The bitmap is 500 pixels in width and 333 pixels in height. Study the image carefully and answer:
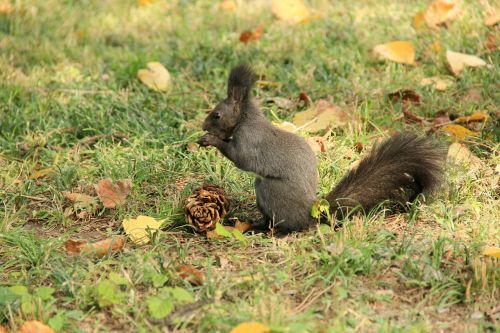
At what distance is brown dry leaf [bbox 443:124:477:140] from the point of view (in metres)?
3.86

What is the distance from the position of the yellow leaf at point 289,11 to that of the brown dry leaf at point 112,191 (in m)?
2.75

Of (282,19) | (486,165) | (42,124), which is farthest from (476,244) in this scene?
(282,19)

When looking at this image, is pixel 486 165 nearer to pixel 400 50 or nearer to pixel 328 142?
pixel 328 142

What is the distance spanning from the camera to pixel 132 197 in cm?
348

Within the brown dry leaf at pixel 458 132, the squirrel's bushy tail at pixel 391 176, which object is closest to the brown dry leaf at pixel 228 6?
the brown dry leaf at pixel 458 132

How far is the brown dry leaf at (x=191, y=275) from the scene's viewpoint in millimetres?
2664

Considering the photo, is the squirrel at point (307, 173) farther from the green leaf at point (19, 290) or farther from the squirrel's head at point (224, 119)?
the green leaf at point (19, 290)

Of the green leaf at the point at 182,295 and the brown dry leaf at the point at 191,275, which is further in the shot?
the brown dry leaf at the point at 191,275

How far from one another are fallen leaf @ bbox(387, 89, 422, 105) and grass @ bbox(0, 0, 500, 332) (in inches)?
3.0

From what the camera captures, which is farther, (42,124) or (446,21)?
(446,21)

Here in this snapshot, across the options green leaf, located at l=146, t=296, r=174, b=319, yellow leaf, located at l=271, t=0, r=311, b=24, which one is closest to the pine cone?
green leaf, located at l=146, t=296, r=174, b=319

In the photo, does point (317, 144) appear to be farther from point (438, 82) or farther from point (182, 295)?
point (182, 295)

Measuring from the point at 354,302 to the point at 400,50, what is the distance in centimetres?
266

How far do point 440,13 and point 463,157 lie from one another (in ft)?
6.50
